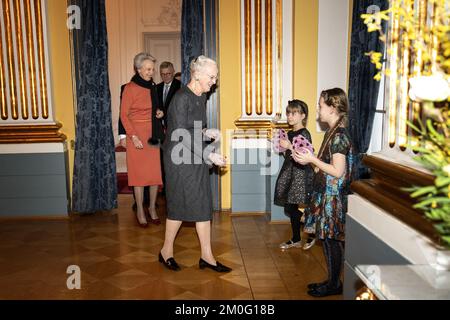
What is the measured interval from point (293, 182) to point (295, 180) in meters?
0.02

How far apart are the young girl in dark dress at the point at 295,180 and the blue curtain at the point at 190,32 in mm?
1701

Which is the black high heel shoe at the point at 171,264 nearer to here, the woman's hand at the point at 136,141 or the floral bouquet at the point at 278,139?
the floral bouquet at the point at 278,139

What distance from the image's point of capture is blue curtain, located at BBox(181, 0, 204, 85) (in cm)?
528

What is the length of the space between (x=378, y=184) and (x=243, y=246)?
2269mm

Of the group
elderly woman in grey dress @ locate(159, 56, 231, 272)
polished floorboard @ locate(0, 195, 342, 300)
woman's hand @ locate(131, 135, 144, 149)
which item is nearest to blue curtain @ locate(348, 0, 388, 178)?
polished floorboard @ locate(0, 195, 342, 300)

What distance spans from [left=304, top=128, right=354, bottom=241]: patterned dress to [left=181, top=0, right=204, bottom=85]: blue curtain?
277 centimetres

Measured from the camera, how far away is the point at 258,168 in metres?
5.41

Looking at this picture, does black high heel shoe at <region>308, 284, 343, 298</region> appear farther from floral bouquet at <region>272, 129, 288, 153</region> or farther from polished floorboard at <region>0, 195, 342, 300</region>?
floral bouquet at <region>272, 129, 288, 153</region>

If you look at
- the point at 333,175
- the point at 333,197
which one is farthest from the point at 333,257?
the point at 333,175

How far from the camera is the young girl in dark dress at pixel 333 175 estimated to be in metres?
2.85

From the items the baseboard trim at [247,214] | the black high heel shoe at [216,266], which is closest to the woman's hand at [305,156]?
the black high heel shoe at [216,266]

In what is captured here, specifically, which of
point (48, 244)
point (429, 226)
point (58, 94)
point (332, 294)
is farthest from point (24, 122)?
point (429, 226)

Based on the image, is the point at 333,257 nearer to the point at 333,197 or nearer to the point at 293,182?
the point at 333,197

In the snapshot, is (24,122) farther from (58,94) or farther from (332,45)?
(332,45)
